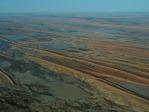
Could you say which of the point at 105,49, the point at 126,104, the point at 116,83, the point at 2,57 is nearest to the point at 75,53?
the point at 105,49

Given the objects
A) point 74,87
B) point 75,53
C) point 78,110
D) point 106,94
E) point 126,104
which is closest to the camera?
point 78,110

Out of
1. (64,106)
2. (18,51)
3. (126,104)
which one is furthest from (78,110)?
(18,51)

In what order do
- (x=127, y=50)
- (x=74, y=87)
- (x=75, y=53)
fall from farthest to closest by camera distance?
(x=127, y=50) → (x=75, y=53) → (x=74, y=87)

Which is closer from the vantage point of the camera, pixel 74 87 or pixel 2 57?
pixel 74 87

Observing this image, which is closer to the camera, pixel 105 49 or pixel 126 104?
pixel 126 104

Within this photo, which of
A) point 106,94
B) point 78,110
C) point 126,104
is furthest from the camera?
point 106,94

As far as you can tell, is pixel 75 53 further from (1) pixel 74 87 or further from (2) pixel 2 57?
(1) pixel 74 87

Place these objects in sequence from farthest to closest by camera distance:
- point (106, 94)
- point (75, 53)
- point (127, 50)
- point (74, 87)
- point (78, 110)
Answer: point (127, 50)
point (75, 53)
point (74, 87)
point (106, 94)
point (78, 110)

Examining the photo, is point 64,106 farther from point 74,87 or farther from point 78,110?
point 74,87
